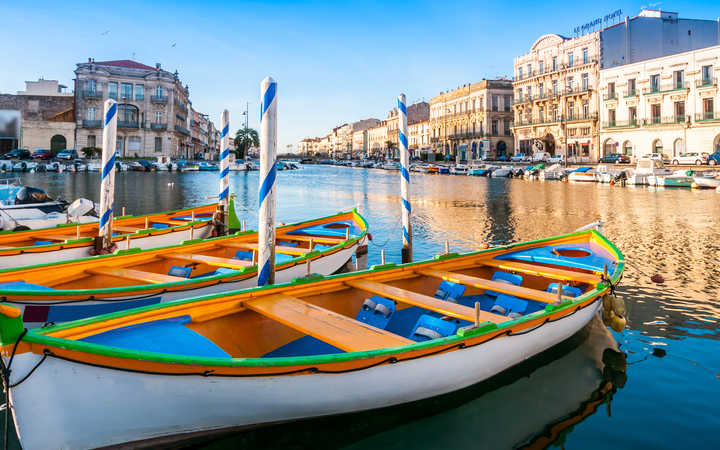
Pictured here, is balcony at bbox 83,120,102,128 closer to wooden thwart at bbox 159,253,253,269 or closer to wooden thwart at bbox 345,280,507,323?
wooden thwart at bbox 159,253,253,269

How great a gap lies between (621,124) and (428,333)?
2191 inches

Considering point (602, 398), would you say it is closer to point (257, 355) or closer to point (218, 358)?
point (257, 355)

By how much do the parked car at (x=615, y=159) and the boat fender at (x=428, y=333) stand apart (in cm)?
5159

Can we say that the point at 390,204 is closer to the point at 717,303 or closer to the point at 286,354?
the point at 717,303

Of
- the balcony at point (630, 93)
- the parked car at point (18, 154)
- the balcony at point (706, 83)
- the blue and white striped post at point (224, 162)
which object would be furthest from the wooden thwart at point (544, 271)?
the parked car at point (18, 154)

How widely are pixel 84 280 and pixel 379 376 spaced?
5.10 meters

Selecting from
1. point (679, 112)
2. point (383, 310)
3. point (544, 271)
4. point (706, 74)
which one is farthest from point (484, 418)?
point (679, 112)

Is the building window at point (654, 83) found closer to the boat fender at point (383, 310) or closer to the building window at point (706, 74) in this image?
the building window at point (706, 74)

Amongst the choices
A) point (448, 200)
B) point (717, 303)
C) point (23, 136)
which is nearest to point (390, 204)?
point (448, 200)

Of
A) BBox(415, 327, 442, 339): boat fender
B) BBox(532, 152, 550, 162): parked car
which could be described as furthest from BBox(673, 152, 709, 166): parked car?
BBox(415, 327, 442, 339): boat fender

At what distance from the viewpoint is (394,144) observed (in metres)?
125

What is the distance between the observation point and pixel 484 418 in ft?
16.1

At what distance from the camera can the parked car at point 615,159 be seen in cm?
4922

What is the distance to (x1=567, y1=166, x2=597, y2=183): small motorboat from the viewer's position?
150ft
